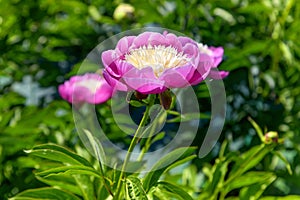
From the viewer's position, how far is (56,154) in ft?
3.19

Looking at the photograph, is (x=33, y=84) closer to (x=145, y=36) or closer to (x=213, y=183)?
(x=213, y=183)

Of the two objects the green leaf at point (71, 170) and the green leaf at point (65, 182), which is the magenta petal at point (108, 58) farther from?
the green leaf at point (65, 182)

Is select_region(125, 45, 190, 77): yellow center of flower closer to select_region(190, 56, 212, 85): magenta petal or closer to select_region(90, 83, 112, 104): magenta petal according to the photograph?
select_region(190, 56, 212, 85): magenta petal

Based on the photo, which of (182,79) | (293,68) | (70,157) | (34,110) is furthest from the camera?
(293,68)

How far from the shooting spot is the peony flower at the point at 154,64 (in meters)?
0.85

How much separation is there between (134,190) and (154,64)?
6.9 inches

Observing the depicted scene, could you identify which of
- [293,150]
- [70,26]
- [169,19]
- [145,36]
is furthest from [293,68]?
[145,36]

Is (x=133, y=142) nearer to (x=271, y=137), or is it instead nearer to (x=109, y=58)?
(x=109, y=58)

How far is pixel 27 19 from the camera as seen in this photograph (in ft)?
5.94

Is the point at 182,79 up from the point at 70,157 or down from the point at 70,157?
up

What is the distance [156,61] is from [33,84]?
38.9 inches

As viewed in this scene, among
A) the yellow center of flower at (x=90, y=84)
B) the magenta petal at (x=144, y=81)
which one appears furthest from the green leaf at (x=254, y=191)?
the magenta petal at (x=144, y=81)

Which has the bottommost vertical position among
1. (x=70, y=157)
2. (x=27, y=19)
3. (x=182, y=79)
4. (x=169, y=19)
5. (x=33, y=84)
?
(x=33, y=84)

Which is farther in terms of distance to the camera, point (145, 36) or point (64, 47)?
point (64, 47)
